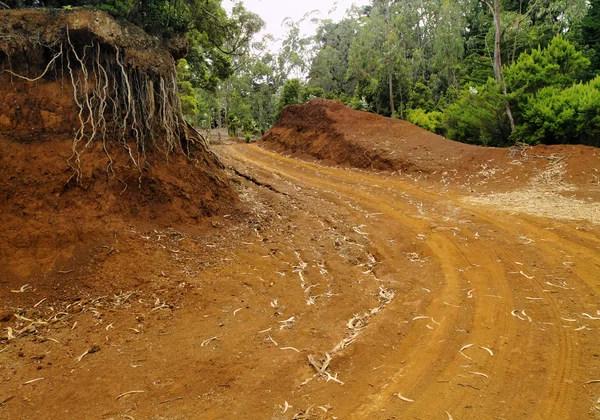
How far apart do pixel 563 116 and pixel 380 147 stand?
19.4 ft

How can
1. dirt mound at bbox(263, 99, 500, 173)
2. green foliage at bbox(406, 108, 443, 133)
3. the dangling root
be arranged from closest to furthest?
the dangling root
dirt mound at bbox(263, 99, 500, 173)
green foliage at bbox(406, 108, 443, 133)

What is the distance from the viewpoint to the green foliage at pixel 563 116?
458 inches

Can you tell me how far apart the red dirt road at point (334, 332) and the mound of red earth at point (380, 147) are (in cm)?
495

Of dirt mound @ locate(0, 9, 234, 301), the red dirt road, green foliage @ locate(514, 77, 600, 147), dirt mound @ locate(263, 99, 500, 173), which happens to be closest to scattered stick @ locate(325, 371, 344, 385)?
the red dirt road

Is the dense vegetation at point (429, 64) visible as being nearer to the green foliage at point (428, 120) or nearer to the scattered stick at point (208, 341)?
the green foliage at point (428, 120)

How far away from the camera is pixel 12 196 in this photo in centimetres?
508

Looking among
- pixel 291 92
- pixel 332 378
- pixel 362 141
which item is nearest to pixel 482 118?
pixel 362 141

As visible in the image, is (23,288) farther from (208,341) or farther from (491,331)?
(491,331)

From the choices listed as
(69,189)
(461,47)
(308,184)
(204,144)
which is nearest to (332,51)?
→ (461,47)

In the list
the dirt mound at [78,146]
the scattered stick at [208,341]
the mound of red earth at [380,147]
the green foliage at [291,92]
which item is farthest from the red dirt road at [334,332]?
the green foliage at [291,92]

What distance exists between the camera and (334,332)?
407 centimetres

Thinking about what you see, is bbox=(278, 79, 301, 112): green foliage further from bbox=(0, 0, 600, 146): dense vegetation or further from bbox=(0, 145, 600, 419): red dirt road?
bbox=(0, 145, 600, 419): red dirt road

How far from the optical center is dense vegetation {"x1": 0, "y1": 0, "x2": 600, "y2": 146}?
37.8 ft

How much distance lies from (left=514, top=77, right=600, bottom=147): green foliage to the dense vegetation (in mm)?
34
